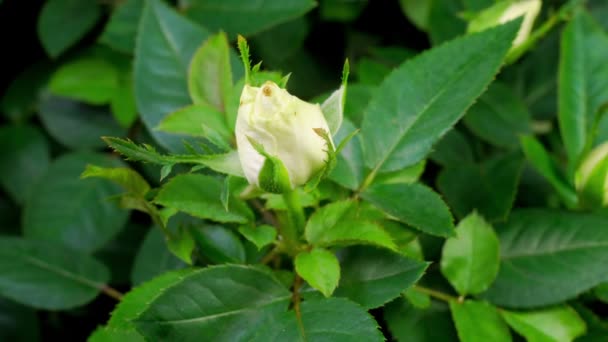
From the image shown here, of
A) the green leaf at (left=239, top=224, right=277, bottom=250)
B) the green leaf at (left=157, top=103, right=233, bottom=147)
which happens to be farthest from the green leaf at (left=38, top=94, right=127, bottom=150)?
the green leaf at (left=239, top=224, right=277, bottom=250)

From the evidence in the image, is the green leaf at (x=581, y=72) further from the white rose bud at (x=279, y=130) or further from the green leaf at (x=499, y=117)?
the white rose bud at (x=279, y=130)

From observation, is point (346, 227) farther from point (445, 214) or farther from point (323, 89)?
point (323, 89)

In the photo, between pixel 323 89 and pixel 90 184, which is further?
pixel 323 89

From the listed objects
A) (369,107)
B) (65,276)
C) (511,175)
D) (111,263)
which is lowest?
(111,263)

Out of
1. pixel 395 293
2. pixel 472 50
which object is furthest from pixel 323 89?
pixel 395 293

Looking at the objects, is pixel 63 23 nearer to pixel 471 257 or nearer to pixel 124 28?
pixel 124 28

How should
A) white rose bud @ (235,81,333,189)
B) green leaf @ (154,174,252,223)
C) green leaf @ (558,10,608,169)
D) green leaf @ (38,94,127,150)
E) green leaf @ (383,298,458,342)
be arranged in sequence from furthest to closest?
1. green leaf @ (38,94,127,150)
2. green leaf @ (558,10,608,169)
3. green leaf @ (383,298,458,342)
4. green leaf @ (154,174,252,223)
5. white rose bud @ (235,81,333,189)

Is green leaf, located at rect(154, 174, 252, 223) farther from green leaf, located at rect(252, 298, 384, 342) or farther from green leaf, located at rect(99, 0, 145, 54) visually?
green leaf, located at rect(99, 0, 145, 54)
